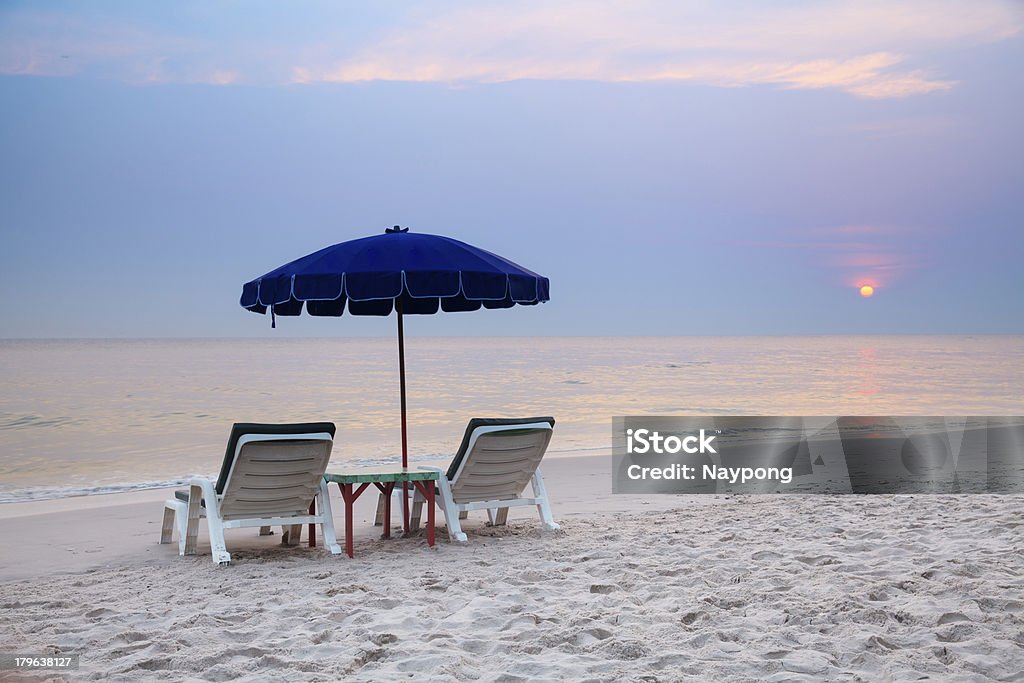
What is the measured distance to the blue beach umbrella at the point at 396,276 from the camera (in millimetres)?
5574

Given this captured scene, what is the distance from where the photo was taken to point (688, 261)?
5841 cm

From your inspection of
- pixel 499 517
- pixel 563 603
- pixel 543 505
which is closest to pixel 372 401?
pixel 499 517

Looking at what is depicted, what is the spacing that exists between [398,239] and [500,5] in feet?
43.3

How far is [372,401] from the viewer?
2998 cm

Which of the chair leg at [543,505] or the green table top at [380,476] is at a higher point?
the green table top at [380,476]

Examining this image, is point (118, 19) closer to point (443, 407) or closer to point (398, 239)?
point (443, 407)

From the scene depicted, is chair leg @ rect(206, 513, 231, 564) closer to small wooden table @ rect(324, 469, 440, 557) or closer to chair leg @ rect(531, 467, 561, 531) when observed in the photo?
small wooden table @ rect(324, 469, 440, 557)

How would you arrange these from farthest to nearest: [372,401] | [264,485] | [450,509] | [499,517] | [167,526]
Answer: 1. [372,401]
2. [499,517]
3. [167,526]
4. [450,509]
5. [264,485]

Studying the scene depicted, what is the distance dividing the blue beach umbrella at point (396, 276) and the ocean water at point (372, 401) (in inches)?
286

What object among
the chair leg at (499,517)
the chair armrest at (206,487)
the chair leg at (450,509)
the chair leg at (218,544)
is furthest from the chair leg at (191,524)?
the chair leg at (499,517)

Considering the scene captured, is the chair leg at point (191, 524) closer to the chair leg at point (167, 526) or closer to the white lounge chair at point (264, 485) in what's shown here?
the white lounge chair at point (264, 485)

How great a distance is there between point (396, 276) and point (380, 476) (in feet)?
4.25

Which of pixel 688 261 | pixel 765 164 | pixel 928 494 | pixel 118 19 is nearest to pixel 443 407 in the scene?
pixel 765 164

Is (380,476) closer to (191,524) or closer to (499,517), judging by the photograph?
(191,524)
